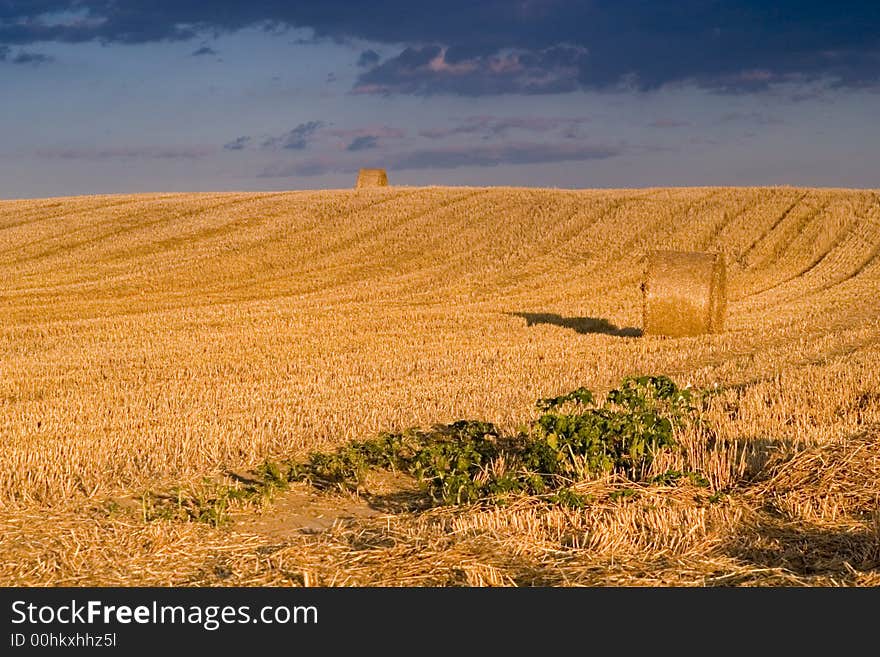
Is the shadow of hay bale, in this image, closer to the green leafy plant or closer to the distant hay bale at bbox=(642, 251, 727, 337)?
the distant hay bale at bbox=(642, 251, 727, 337)

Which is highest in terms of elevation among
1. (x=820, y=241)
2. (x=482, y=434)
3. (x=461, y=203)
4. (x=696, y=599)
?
(x=461, y=203)

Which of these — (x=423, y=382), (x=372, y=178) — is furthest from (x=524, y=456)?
(x=372, y=178)

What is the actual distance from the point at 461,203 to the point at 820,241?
13.0m

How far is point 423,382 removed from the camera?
12.1m

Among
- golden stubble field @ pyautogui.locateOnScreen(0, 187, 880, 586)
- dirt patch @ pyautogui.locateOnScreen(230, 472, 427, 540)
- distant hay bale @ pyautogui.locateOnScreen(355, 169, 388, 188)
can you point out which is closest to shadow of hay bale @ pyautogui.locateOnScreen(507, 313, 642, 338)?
golden stubble field @ pyautogui.locateOnScreen(0, 187, 880, 586)

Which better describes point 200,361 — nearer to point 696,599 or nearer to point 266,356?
point 266,356

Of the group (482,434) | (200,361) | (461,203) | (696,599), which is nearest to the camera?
(696,599)

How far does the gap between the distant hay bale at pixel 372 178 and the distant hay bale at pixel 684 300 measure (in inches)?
1261

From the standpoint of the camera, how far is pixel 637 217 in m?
33.2

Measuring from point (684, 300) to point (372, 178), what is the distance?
3273 centimetres

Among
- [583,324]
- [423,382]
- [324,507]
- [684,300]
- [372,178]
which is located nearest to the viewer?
[324,507]

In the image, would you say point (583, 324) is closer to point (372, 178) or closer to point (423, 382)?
point (423, 382)

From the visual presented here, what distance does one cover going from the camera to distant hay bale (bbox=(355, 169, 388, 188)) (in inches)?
1868

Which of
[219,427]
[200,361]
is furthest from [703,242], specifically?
[219,427]
